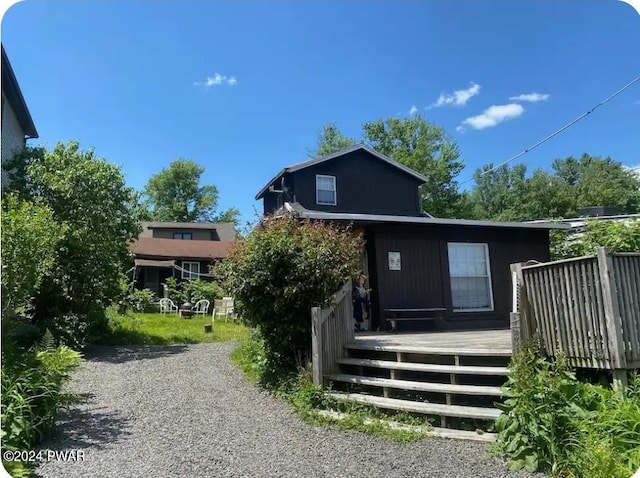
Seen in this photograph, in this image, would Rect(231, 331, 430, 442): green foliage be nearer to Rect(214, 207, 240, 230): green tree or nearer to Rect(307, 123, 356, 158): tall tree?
Rect(307, 123, 356, 158): tall tree

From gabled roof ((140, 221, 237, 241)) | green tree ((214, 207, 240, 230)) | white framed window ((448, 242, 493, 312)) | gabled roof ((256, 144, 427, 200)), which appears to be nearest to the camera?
white framed window ((448, 242, 493, 312))

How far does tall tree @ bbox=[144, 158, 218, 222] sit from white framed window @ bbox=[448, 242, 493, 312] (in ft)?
148

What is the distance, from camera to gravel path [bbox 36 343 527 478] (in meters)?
4.40

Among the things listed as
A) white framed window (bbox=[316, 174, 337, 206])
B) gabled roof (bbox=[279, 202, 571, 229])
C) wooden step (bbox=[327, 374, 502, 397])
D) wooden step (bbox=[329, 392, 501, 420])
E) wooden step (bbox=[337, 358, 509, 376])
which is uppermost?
white framed window (bbox=[316, 174, 337, 206])

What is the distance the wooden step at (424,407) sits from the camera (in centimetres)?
541

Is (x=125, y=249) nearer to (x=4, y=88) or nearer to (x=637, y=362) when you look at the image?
(x=4, y=88)

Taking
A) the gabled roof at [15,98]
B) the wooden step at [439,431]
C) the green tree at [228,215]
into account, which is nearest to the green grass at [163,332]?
the gabled roof at [15,98]

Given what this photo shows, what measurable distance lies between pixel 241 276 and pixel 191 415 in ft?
7.26

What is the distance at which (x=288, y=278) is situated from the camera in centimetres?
727

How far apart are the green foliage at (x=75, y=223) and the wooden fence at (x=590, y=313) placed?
10.5 metres

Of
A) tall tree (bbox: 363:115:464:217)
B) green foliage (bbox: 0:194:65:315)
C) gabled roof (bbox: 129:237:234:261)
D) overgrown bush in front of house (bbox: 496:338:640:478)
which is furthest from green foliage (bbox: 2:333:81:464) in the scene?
tall tree (bbox: 363:115:464:217)

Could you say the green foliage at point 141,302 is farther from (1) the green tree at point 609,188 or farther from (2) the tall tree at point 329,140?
(1) the green tree at point 609,188

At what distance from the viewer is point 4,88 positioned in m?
12.6

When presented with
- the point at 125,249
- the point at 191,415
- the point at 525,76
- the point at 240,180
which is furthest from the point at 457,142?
the point at 191,415
